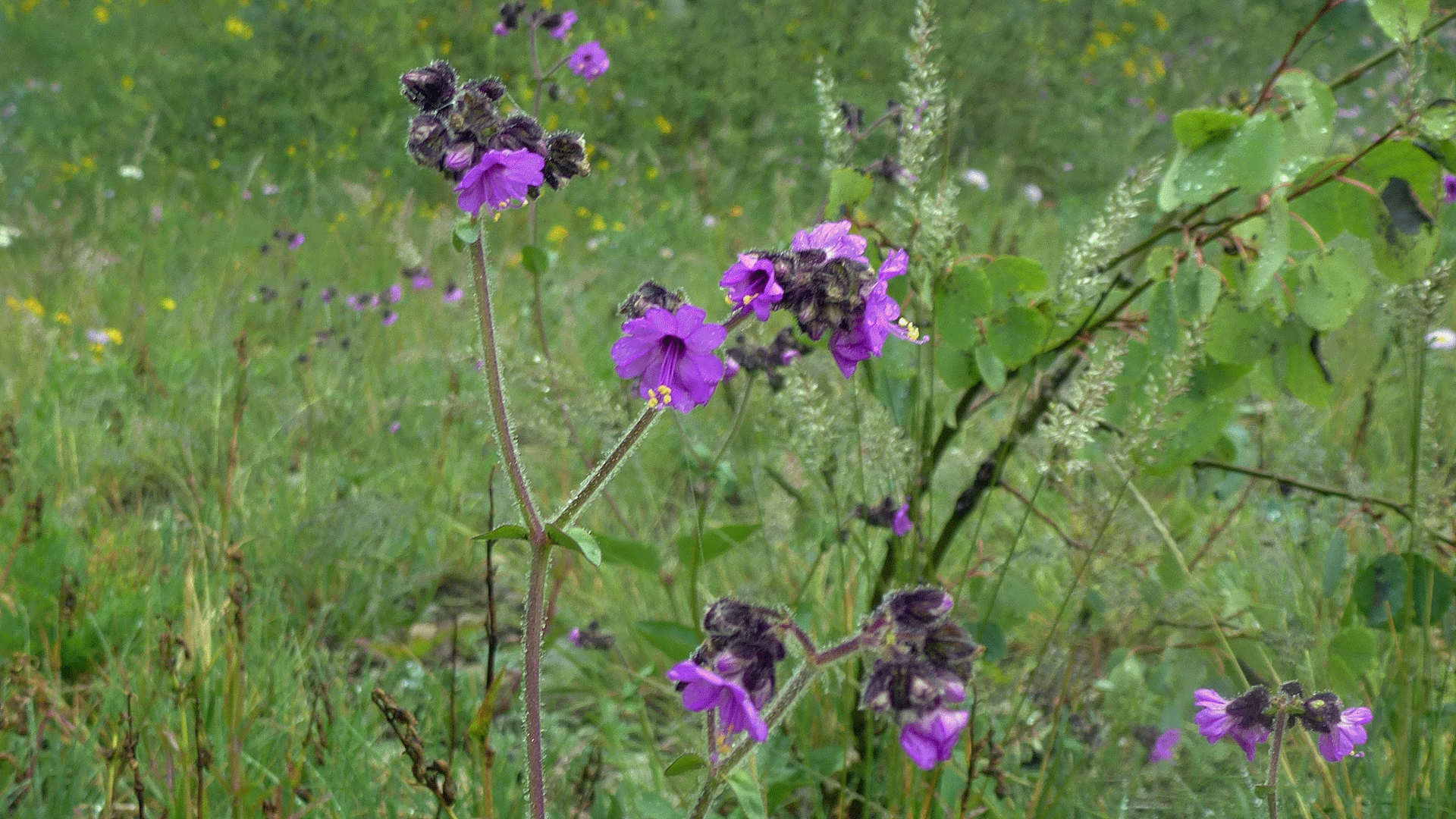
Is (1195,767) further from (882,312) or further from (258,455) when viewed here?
(258,455)

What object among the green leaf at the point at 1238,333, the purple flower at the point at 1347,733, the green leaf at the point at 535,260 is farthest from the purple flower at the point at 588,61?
the purple flower at the point at 1347,733

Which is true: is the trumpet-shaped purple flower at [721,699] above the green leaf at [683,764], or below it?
above

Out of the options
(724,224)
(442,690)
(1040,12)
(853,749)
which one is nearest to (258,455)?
(442,690)

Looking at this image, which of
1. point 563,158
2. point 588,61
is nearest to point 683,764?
point 563,158

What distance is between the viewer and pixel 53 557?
7.27ft

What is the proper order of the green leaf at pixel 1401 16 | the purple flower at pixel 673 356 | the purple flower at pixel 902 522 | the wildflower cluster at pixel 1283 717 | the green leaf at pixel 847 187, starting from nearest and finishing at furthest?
the purple flower at pixel 673 356
the wildflower cluster at pixel 1283 717
the green leaf at pixel 1401 16
the green leaf at pixel 847 187
the purple flower at pixel 902 522

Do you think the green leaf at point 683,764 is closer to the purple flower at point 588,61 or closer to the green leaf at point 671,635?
the green leaf at point 671,635

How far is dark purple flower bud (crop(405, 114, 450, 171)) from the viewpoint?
1.09m

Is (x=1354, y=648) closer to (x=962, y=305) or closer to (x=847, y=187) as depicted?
(x=962, y=305)

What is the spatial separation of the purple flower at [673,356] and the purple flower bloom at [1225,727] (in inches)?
27.5

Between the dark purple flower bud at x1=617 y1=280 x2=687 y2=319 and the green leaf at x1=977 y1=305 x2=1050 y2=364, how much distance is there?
2.38 feet

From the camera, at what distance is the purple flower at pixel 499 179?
1.07 metres

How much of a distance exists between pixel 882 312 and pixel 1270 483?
5.86 feet

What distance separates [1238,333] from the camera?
165 cm
